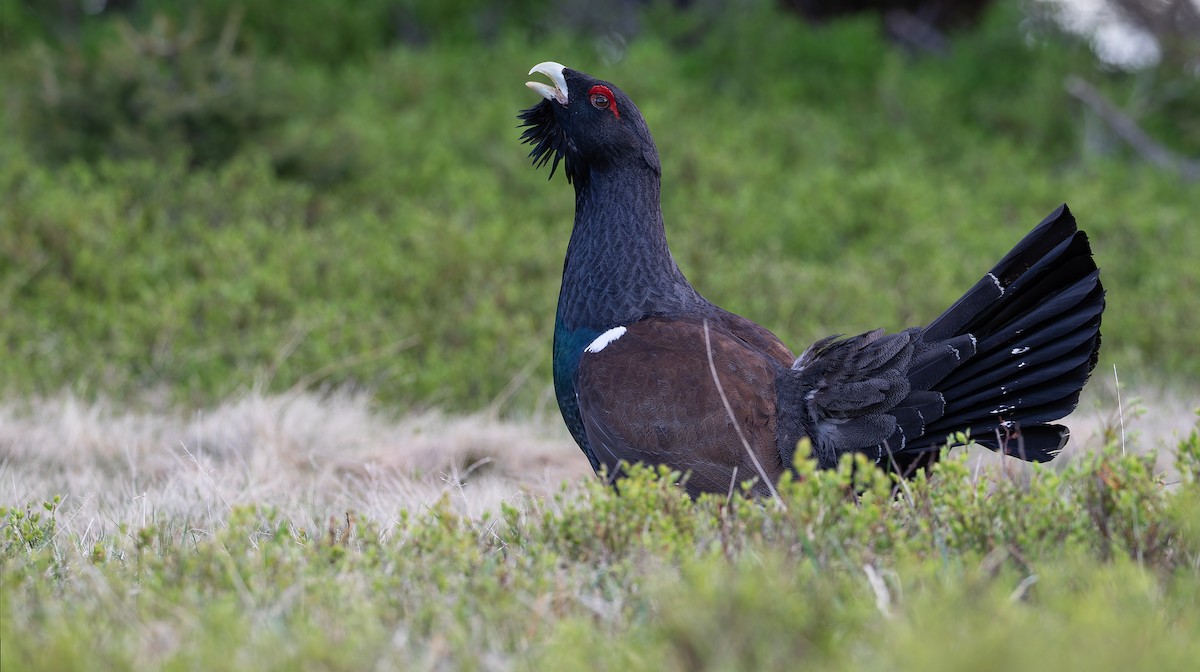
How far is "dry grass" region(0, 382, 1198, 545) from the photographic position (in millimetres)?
4230

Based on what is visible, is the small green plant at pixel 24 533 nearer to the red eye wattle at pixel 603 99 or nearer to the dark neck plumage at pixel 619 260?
the dark neck plumage at pixel 619 260

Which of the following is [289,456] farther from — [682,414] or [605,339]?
[682,414]

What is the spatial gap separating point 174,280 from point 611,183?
4.40 meters

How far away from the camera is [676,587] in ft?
7.85

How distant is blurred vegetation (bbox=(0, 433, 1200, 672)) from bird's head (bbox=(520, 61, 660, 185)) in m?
1.53

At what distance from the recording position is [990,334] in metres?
3.58

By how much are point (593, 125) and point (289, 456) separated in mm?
2097

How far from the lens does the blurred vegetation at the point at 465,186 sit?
707 centimetres

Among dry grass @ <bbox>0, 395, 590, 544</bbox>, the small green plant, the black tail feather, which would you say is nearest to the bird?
the black tail feather

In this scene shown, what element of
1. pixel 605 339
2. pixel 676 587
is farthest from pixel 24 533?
pixel 676 587

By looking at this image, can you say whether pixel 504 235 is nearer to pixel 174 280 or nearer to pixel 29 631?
pixel 174 280

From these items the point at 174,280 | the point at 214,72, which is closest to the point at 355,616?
the point at 174,280

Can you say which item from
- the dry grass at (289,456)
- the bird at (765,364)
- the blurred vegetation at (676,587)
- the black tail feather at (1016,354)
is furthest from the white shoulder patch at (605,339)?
the black tail feather at (1016,354)

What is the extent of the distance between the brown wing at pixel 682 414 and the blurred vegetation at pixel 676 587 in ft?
1.81
